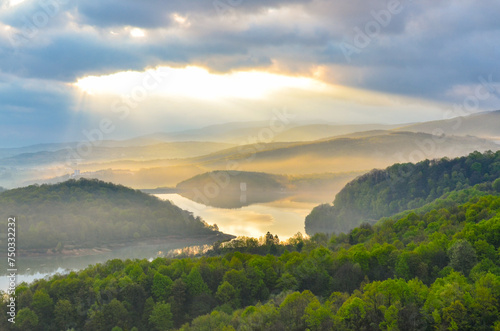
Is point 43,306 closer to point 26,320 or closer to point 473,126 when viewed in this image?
point 26,320

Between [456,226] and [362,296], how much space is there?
29.4 feet

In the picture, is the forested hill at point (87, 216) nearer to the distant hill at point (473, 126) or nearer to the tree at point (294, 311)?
the tree at point (294, 311)

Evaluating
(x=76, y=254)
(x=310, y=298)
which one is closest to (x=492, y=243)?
(x=310, y=298)

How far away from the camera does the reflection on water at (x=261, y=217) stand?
139 feet

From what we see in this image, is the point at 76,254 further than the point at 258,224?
No

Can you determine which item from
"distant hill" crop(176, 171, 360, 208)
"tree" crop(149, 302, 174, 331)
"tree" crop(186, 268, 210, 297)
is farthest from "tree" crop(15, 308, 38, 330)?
"distant hill" crop(176, 171, 360, 208)

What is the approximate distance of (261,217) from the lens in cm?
5203

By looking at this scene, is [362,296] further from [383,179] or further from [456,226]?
[383,179]

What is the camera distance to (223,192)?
87.1m

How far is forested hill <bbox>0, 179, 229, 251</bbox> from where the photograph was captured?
37344mm

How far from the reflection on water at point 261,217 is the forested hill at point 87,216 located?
12.3 ft

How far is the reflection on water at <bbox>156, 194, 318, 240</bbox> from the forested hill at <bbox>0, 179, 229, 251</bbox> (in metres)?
3.76

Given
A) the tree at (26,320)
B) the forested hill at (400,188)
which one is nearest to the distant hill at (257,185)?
the forested hill at (400,188)

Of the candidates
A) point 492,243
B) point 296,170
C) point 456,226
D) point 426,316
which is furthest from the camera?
point 296,170
